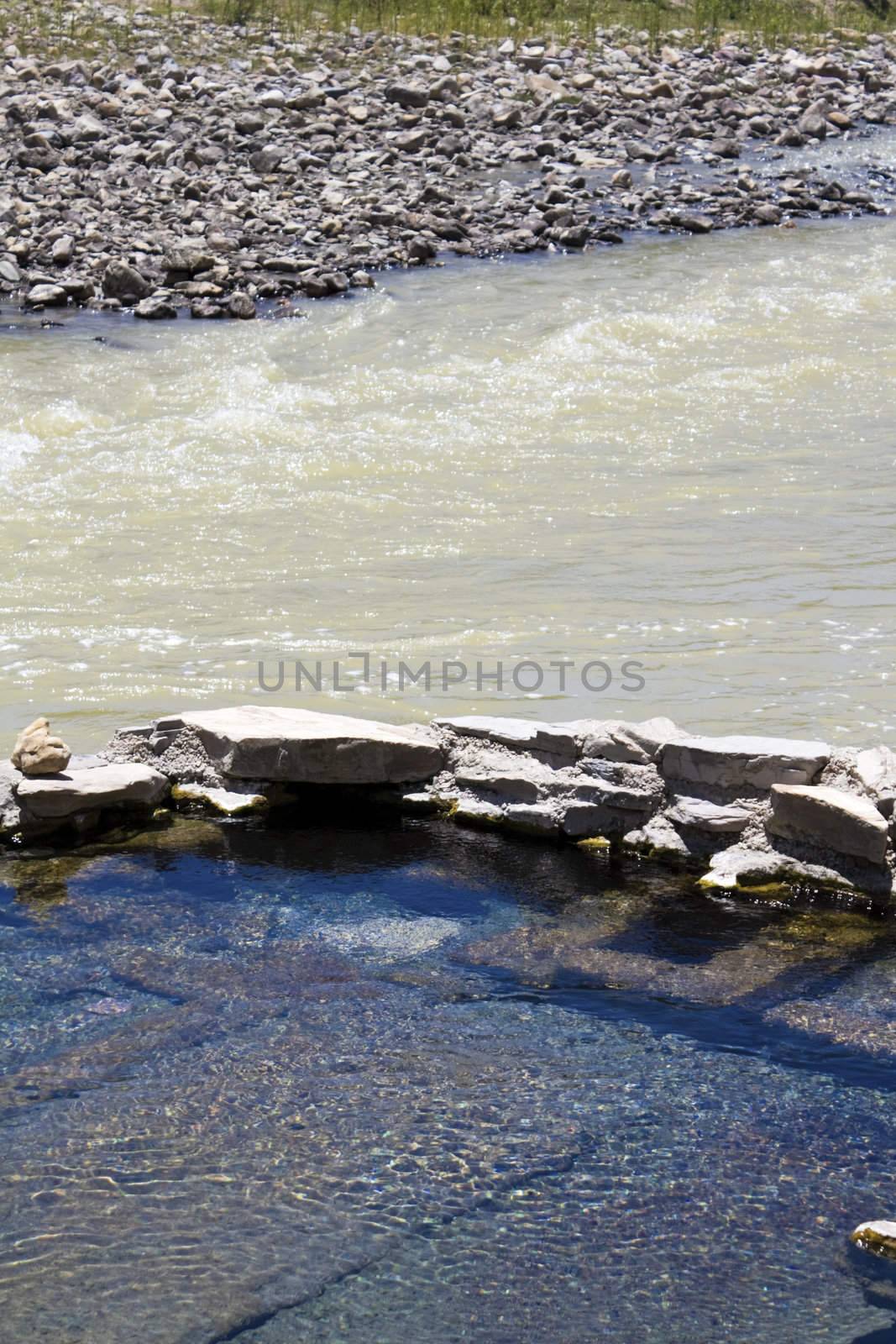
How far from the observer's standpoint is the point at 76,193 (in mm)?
18672

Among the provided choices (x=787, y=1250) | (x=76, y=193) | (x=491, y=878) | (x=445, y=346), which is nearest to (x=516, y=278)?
(x=445, y=346)

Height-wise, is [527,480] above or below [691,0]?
below

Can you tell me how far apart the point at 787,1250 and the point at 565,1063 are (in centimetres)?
93

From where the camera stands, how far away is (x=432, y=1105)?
4250 millimetres

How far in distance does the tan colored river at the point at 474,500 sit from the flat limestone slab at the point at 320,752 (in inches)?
30.5

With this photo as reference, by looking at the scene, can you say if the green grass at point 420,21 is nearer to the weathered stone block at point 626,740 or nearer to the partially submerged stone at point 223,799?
the partially submerged stone at point 223,799

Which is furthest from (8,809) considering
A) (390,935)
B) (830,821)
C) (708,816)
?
(830,821)

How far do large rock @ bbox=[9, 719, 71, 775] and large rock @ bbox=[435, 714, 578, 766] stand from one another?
152 centimetres

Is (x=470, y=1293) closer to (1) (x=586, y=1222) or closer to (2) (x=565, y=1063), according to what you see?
(1) (x=586, y=1222)

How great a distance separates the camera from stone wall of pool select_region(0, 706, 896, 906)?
5656 millimetres

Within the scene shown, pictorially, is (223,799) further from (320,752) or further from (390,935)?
(390,935)

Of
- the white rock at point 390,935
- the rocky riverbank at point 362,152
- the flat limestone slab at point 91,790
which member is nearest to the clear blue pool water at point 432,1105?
the white rock at point 390,935

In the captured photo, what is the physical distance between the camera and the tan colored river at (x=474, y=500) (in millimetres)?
7617

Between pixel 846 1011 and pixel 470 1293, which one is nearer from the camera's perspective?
pixel 470 1293
